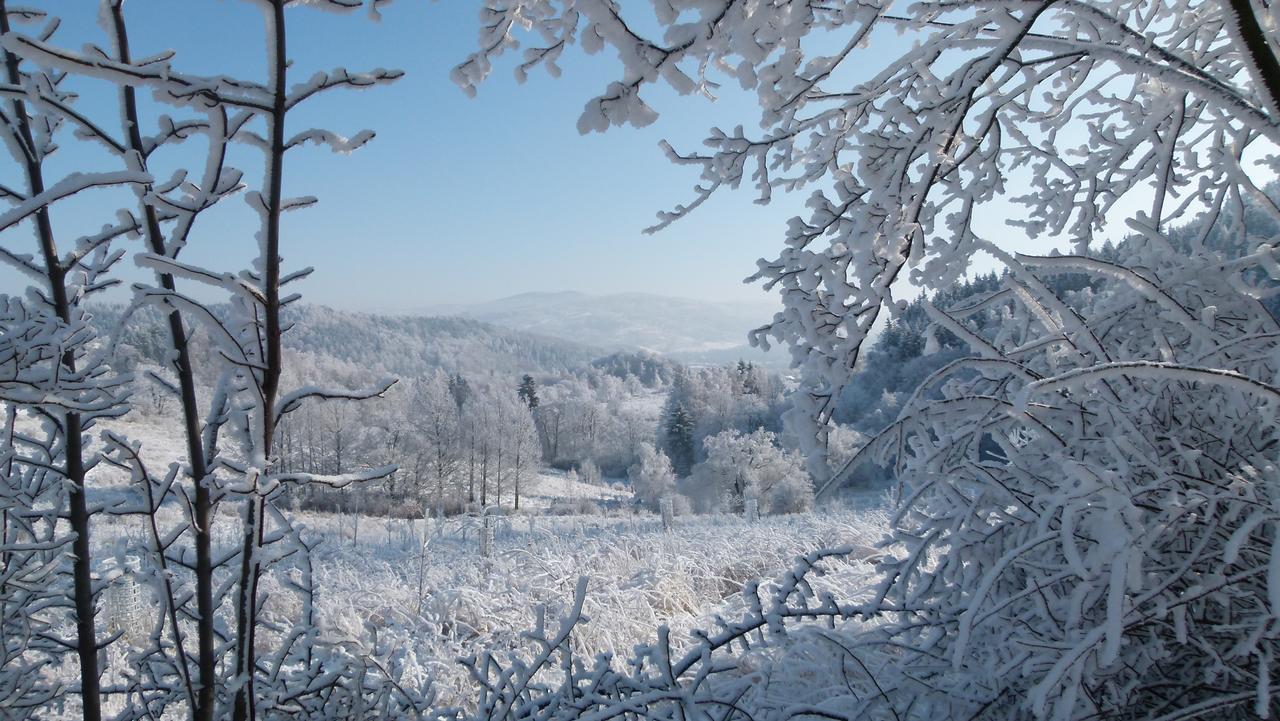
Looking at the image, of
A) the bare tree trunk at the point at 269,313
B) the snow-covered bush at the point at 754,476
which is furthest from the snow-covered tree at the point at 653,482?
the bare tree trunk at the point at 269,313

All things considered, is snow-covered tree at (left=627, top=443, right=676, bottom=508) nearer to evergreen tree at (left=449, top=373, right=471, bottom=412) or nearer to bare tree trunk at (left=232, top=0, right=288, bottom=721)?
evergreen tree at (left=449, top=373, right=471, bottom=412)

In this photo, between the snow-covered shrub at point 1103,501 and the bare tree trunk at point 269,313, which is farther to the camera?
the snow-covered shrub at point 1103,501

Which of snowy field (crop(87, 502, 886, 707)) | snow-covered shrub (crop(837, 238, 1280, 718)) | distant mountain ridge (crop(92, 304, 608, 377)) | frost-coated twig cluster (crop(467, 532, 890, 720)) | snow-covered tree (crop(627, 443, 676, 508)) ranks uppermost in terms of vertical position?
distant mountain ridge (crop(92, 304, 608, 377))

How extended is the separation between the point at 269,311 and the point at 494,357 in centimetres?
11483

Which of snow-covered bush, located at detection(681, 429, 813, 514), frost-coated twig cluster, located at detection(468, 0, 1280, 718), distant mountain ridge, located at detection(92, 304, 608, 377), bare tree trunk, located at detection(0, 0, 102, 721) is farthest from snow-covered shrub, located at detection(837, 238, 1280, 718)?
distant mountain ridge, located at detection(92, 304, 608, 377)

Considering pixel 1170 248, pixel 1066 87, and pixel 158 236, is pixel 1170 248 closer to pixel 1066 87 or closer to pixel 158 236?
pixel 1066 87

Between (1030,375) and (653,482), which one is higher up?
(1030,375)

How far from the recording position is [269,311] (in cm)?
89

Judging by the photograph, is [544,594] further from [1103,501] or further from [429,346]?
[429,346]

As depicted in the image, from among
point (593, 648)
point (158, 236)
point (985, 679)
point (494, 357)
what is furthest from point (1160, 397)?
point (494, 357)

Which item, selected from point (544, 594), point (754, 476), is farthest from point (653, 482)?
point (544, 594)

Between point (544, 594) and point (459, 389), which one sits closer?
point (544, 594)

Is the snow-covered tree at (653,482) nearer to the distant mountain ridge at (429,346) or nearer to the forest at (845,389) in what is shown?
the forest at (845,389)

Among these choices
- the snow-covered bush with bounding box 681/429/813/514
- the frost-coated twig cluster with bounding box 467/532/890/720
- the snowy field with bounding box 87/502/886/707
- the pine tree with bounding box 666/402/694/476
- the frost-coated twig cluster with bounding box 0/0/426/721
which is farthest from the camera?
the pine tree with bounding box 666/402/694/476
